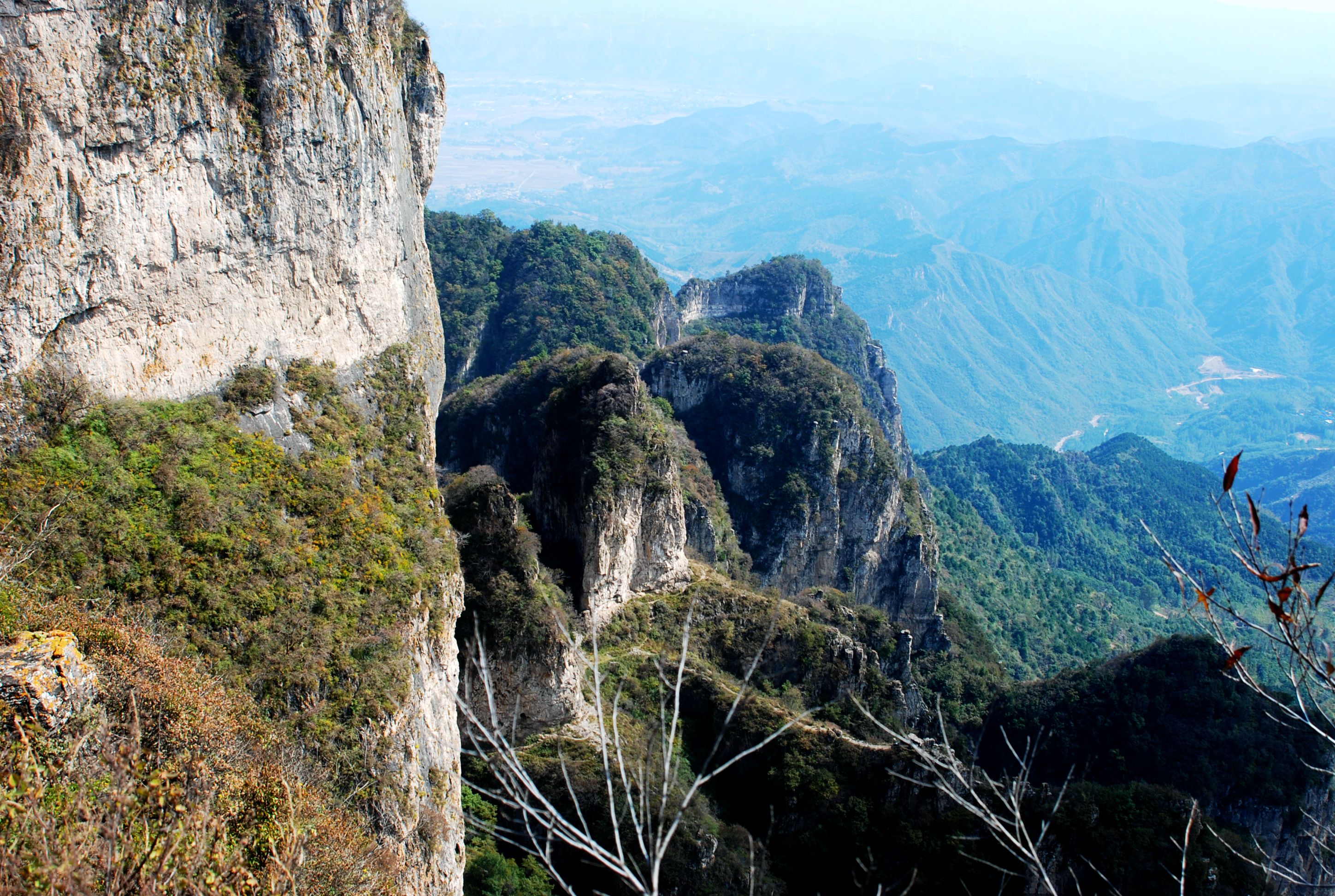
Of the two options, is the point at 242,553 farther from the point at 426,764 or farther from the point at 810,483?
the point at 810,483

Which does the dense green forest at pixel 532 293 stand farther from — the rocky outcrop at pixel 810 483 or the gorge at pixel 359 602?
the gorge at pixel 359 602

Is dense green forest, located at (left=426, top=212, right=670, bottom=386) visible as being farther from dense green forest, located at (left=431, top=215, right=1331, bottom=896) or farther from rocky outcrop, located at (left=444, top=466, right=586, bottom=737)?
rocky outcrop, located at (left=444, top=466, right=586, bottom=737)

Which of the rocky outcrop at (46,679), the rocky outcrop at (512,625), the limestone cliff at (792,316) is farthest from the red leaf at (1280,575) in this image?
the limestone cliff at (792,316)

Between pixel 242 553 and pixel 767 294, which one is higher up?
pixel 242 553

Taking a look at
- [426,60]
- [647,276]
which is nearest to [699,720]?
[426,60]

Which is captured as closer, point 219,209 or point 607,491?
point 219,209

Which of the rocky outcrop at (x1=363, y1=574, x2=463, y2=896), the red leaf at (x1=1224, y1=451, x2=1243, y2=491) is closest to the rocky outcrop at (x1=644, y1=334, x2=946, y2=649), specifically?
the rocky outcrop at (x1=363, y1=574, x2=463, y2=896)

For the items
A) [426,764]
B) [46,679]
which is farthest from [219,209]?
[426,764]

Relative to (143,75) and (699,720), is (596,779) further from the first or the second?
(143,75)
